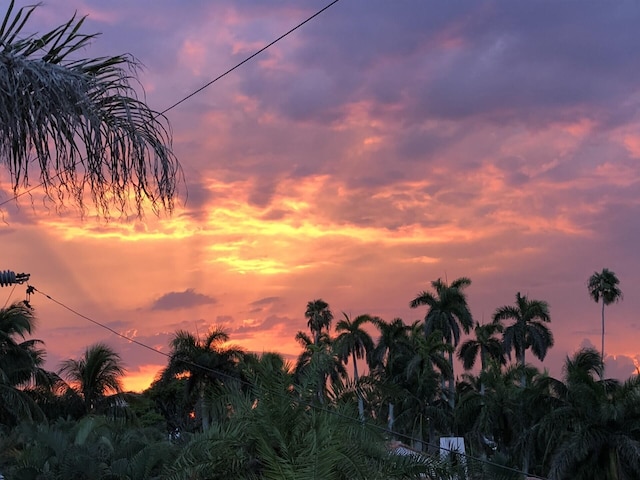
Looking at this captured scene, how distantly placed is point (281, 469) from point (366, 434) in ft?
8.83

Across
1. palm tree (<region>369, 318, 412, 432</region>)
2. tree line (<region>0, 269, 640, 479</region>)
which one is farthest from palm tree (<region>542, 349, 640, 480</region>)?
palm tree (<region>369, 318, 412, 432</region>)

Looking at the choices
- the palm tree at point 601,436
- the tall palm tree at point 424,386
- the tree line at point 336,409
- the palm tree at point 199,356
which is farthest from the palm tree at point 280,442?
the tall palm tree at point 424,386

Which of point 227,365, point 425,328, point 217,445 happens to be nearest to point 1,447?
point 217,445

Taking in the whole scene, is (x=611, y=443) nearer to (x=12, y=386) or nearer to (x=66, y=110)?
(x=12, y=386)

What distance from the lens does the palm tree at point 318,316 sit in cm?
9594

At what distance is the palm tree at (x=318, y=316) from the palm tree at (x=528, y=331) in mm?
19897

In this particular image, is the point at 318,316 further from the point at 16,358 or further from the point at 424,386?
the point at 16,358

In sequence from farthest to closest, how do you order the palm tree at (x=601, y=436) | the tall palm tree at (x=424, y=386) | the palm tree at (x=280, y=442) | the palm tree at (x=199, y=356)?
the tall palm tree at (x=424, y=386), the palm tree at (x=199, y=356), the palm tree at (x=601, y=436), the palm tree at (x=280, y=442)

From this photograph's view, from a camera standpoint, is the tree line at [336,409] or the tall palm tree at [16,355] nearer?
the tree line at [336,409]

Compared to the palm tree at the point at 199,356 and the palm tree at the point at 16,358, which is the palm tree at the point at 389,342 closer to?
the palm tree at the point at 199,356

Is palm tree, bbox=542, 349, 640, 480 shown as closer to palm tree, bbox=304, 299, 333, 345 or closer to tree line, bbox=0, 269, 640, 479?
tree line, bbox=0, 269, 640, 479

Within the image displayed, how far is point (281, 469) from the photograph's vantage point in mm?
Answer: 12352

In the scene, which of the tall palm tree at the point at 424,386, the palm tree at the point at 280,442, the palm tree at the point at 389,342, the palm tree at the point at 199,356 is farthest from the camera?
the palm tree at the point at 389,342

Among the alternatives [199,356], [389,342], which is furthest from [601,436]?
[389,342]
